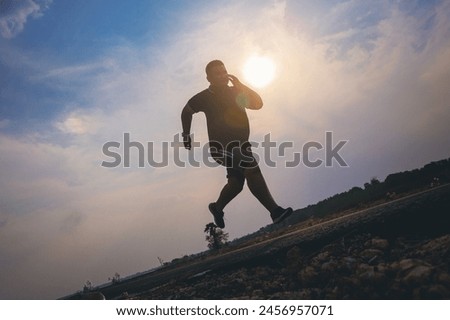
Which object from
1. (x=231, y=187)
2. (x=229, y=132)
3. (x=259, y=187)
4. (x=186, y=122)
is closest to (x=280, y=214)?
(x=259, y=187)

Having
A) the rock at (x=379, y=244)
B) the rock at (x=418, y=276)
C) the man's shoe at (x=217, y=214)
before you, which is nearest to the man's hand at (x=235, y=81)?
the man's shoe at (x=217, y=214)

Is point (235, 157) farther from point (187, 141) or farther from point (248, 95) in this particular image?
point (248, 95)

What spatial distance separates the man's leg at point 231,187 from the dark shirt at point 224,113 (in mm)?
330

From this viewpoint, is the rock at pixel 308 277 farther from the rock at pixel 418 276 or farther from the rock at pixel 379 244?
the rock at pixel 418 276

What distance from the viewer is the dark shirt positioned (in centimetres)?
319

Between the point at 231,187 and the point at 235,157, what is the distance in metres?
0.33

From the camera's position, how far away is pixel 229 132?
318 centimetres

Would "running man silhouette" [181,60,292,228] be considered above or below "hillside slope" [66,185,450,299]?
above

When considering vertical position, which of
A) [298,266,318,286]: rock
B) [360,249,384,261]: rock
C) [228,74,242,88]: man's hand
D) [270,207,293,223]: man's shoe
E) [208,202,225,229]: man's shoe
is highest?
[228,74,242,88]: man's hand

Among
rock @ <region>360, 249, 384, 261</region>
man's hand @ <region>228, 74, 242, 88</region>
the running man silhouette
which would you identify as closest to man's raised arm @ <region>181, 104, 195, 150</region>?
the running man silhouette

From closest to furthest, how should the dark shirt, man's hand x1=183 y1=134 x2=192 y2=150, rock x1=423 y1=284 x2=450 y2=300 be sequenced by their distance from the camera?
1. rock x1=423 y1=284 x2=450 y2=300
2. the dark shirt
3. man's hand x1=183 y1=134 x2=192 y2=150

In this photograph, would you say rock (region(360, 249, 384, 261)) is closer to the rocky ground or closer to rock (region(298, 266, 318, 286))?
the rocky ground
